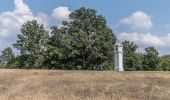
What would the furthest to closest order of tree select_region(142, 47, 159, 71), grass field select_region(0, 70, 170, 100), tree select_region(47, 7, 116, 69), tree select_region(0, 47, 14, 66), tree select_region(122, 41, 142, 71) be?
tree select_region(0, 47, 14, 66) < tree select_region(142, 47, 159, 71) < tree select_region(122, 41, 142, 71) < tree select_region(47, 7, 116, 69) < grass field select_region(0, 70, 170, 100)

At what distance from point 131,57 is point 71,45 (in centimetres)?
2019

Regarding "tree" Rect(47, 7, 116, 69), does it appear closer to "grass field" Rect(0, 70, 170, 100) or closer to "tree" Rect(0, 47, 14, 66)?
"grass field" Rect(0, 70, 170, 100)

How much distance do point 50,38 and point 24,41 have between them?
4.76 metres

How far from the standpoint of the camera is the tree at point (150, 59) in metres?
95.8

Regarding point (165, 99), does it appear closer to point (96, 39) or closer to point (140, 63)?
point (96, 39)

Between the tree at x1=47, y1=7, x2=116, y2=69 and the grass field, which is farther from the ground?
the tree at x1=47, y1=7, x2=116, y2=69

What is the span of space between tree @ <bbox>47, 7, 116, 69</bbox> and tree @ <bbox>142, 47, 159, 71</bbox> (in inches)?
872

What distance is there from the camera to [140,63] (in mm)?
89062

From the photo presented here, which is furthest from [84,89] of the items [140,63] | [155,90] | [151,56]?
[151,56]

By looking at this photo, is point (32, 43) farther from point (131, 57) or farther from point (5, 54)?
point (5, 54)

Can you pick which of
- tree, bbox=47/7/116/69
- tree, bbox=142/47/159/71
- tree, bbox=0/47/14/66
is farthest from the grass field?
tree, bbox=0/47/14/66

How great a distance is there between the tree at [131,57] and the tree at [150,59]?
3.30 metres

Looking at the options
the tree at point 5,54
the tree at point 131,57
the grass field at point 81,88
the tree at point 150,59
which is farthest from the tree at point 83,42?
the tree at point 5,54

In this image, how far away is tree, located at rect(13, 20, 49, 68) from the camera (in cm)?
7194
